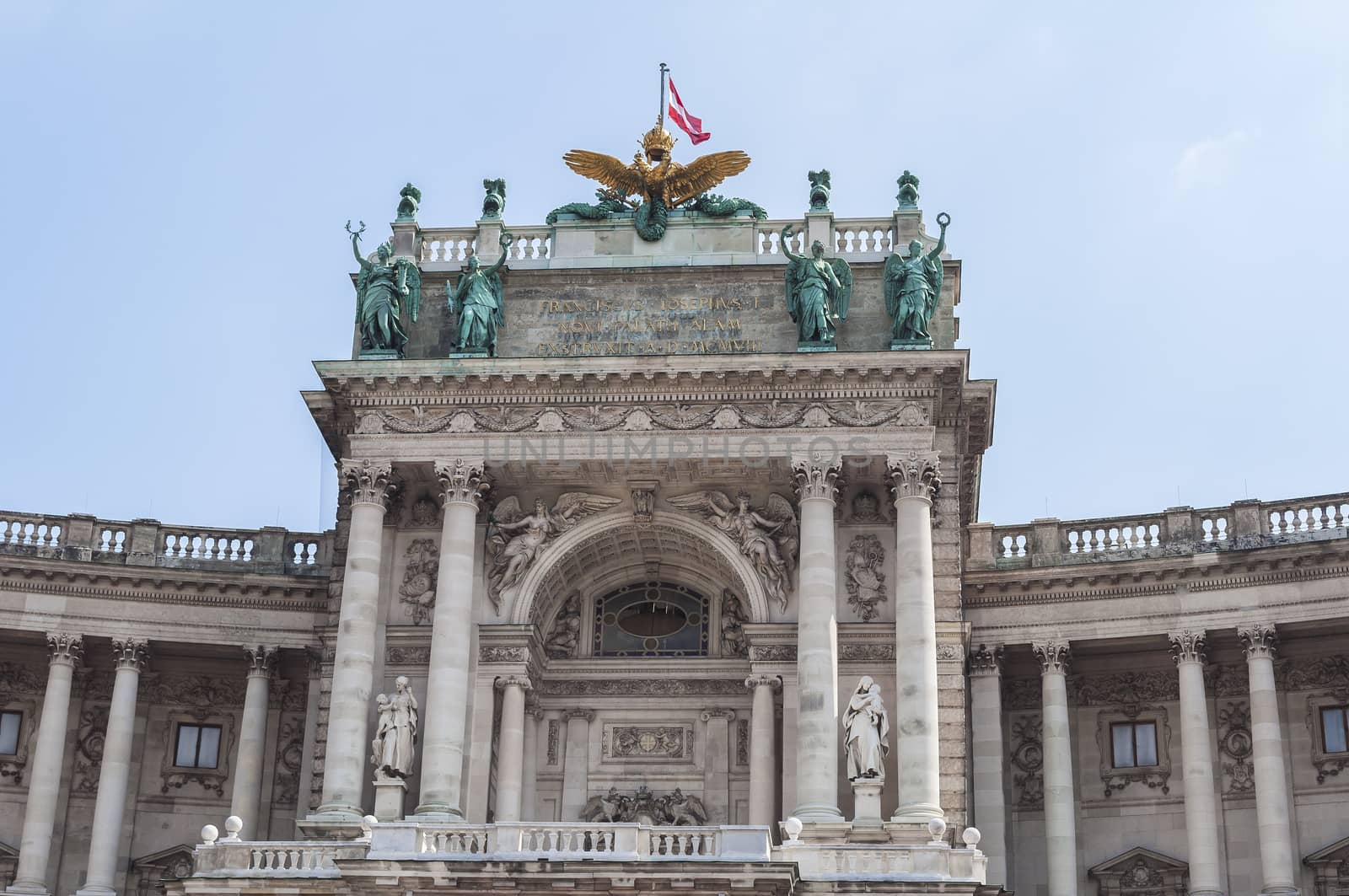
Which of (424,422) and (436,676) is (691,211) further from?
(436,676)

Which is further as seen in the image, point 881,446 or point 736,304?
point 736,304

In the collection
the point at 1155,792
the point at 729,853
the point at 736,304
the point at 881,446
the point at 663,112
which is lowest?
the point at 729,853

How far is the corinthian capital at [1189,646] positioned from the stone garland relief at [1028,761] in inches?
150

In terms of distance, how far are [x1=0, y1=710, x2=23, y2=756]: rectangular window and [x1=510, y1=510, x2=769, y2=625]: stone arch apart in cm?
1301

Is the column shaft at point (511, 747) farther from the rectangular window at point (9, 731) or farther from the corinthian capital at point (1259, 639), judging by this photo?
the corinthian capital at point (1259, 639)

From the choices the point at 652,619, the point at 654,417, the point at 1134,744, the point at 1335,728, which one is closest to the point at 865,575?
the point at 654,417

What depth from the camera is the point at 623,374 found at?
41.4 meters

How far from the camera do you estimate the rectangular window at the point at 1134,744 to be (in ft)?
145

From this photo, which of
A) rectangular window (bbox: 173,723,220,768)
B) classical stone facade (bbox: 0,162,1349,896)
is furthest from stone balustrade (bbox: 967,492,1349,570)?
rectangular window (bbox: 173,723,220,768)

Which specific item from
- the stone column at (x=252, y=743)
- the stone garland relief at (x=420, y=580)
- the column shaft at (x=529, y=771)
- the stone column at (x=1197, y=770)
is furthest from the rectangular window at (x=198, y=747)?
the stone column at (x=1197, y=770)

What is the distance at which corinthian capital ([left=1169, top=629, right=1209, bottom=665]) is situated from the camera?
140 feet

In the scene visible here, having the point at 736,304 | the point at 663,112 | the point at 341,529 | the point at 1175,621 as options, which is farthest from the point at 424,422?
the point at 1175,621

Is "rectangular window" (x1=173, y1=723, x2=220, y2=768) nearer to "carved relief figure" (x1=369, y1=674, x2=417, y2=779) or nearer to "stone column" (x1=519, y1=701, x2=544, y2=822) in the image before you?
"carved relief figure" (x1=369, y1=674, x2=417, y2=779)

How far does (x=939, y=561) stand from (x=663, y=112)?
13.2 meters
